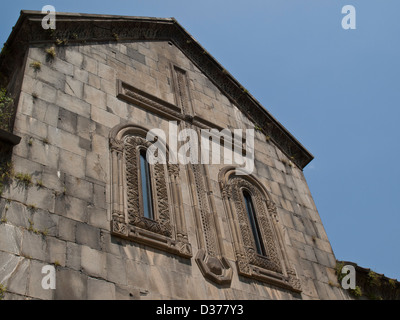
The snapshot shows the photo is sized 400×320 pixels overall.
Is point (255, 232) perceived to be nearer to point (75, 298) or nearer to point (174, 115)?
point (174, 115)

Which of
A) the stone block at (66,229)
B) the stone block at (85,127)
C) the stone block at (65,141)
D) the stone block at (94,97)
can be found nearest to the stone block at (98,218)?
the stone block at (66,229)

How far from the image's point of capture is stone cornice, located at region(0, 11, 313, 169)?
30.8 feet

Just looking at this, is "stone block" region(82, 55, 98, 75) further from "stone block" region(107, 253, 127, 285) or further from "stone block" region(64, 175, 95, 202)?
"stone block" region(107, 253, 127, 285)

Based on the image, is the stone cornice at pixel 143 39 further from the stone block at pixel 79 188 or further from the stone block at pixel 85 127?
the stone block at pixel 79 188

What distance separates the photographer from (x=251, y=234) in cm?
979

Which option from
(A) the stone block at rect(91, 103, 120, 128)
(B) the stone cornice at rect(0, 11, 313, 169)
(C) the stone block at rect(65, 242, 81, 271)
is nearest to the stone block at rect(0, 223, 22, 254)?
(C) the stone block at rect(65, 242, 81, 271)

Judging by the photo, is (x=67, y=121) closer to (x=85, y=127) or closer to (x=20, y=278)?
(x=85, y=127)

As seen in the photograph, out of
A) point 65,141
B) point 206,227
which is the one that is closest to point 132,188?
point 65,141

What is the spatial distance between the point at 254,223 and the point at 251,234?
52 centimetres

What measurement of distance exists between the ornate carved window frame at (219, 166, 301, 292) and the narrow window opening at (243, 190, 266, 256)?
70 millimetres

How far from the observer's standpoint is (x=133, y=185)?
8484 mm

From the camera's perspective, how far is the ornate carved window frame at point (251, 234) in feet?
29.8

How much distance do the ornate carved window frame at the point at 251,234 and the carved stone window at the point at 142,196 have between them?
1226 mm

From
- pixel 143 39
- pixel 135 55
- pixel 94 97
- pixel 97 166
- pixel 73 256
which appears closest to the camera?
pixel 73 256
